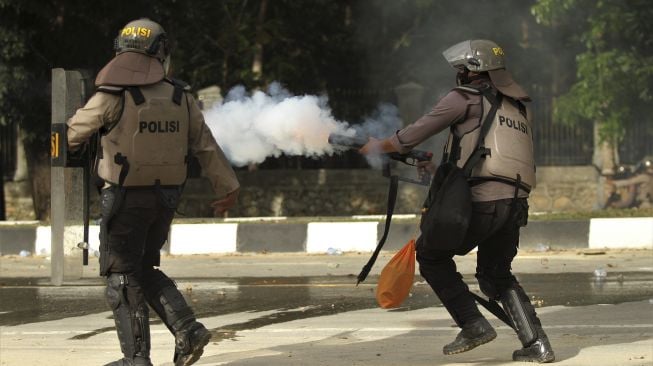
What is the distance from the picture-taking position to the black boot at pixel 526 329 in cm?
668

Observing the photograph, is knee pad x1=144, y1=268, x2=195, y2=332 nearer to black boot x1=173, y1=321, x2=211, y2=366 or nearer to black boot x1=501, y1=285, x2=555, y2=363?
black boot x1=173, y1=321, x2=211, y2=366

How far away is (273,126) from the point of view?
818cm

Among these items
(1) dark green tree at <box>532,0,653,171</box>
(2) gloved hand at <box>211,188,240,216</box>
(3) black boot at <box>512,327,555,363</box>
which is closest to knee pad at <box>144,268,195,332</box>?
(2) gloved hand at <box>211,188,240,216</box>

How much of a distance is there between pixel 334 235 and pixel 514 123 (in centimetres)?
805

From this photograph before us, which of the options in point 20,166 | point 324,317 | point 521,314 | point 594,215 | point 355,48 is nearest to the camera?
point 521,314

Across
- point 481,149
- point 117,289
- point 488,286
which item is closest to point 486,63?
point 481,149

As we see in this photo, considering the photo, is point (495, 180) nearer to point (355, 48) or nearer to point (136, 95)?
point (136, 95)

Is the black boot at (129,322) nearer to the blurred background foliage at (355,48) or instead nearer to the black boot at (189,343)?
the black boot at (189,343)

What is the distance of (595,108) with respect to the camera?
20.6 meters

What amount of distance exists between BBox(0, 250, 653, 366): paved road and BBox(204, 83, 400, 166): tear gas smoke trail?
3.71ft

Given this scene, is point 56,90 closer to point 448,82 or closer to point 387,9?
point 448,82

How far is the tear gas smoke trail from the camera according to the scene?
7.94 metres

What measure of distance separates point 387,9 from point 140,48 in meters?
22.8

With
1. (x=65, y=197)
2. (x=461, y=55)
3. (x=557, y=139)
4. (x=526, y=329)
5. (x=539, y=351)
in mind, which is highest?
(x=461, y=55)
